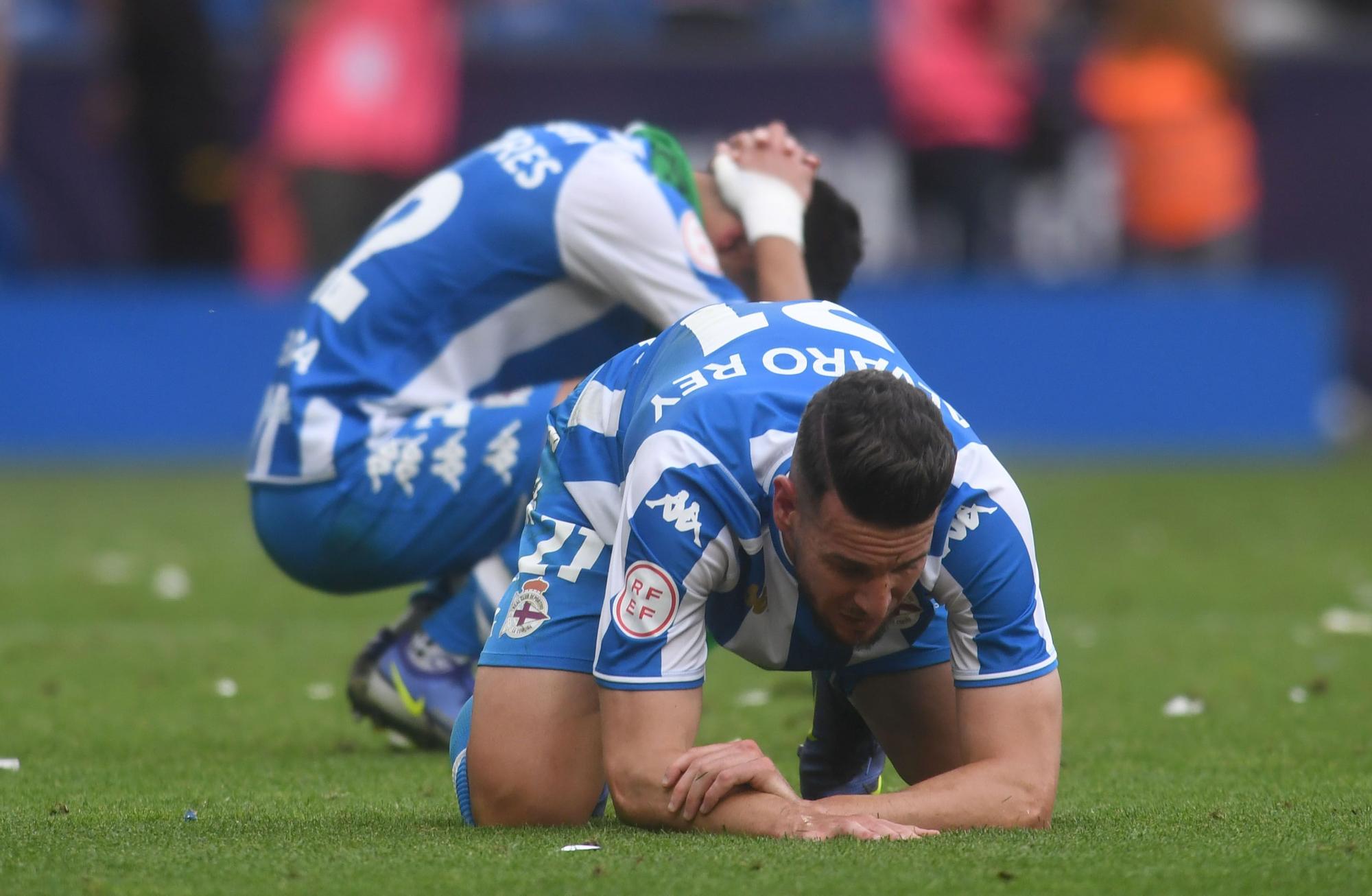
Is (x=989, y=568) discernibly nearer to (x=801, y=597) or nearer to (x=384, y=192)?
(x=801, y=597)

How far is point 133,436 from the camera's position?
12.1 m

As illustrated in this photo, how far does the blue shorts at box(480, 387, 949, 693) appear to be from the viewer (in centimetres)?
390

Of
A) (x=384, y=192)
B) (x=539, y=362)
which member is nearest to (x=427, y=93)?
(x=384, y=192)

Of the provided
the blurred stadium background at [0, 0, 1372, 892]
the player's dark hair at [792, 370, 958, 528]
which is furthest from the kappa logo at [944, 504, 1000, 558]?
the blurred stadium background at [0, 0, 1372, 892]

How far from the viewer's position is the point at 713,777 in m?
3.51

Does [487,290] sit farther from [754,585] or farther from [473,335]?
[754,585]

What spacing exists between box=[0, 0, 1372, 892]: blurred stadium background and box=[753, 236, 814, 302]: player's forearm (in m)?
1.57

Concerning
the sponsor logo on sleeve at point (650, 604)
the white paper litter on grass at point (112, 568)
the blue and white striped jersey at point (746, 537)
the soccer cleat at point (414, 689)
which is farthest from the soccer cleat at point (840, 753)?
the white paper litter on grass at point (112, 568)

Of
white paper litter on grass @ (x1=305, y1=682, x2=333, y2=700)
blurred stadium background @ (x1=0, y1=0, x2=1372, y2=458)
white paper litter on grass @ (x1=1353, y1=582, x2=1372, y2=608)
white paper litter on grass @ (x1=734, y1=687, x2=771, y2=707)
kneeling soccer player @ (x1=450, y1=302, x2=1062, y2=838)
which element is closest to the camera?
kneeling soccer player @ (x1=450, y1=302, x2=1062, y2=838)

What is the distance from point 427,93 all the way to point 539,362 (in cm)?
674

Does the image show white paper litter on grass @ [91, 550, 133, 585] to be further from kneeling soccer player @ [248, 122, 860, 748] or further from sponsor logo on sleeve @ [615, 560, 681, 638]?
sponsor logo on sleeve @ [615, 560, 681, 638]

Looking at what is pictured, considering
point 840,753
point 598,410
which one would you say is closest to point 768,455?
point 598,410

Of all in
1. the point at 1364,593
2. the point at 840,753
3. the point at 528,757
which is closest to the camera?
the point at 528,757

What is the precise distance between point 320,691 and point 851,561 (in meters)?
2.61
